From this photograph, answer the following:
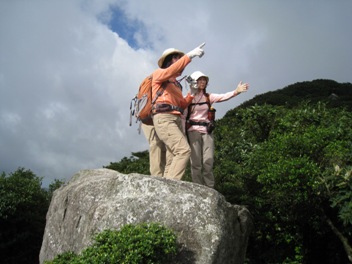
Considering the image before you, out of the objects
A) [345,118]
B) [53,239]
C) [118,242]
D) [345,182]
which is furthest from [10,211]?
[345,118]

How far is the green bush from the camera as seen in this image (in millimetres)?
5520

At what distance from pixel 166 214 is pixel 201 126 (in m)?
2.08

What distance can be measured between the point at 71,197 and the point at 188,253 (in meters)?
2.43

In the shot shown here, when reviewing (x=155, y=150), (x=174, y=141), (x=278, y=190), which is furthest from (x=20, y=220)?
(x=174, y=141)

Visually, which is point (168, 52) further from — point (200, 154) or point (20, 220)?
point (20, 220)

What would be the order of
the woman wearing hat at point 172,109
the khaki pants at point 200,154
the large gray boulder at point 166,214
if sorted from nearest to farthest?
the large gray boulder at point 166,214
the woman wearing hat at point 172,109
the khaki pants at point 200,154

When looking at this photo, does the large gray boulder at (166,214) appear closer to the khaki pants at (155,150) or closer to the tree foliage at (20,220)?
the khaki pants at (155,150)

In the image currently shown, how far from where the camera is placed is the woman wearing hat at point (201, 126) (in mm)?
7695

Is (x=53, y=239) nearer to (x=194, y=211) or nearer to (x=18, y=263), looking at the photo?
(x=194, y=211)

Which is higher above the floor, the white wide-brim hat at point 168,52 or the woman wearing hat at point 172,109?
the white wide-brim hat at point 168,52

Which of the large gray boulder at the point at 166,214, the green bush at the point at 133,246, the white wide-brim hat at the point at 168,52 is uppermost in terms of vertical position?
the white wide-brim hat at the point at 168,52

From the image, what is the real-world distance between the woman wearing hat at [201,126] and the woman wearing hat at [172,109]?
35 centimetres

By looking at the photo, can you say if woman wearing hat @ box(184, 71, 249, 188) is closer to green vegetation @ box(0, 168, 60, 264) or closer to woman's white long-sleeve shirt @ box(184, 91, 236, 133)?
woman's white long-sleeve shirt @ box(184, 91, 236, 133)

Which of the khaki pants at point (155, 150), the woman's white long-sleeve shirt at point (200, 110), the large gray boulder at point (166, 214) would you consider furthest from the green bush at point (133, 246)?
the woman's white long-sleeve shirt at point (200, 110)
